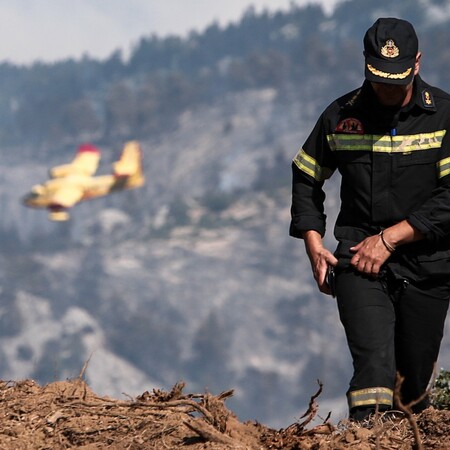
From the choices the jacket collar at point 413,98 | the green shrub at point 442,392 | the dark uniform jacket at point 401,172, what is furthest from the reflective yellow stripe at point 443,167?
the green shrub at point 442,392

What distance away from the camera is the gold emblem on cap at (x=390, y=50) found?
680 centimetres

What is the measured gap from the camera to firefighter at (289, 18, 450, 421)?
6824 mm

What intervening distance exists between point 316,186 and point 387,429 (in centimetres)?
164

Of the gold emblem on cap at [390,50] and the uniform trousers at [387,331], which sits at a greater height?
the gold emblem on cap at [390,50]

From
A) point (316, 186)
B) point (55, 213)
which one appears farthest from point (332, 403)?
point (316, 186)

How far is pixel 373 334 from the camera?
683 cm

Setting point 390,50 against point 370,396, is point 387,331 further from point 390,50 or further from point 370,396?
point 390,50

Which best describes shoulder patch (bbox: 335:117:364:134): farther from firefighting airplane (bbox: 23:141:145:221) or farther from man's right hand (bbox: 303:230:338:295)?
firefighting airplane (bbox: 23:141:145:221)

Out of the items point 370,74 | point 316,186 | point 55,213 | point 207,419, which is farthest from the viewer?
point 55,213

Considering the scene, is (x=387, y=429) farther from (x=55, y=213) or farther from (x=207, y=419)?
(x=55, y=213)

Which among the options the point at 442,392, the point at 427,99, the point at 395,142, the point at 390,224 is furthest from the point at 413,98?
the point at 442,392

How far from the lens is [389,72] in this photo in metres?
6.78

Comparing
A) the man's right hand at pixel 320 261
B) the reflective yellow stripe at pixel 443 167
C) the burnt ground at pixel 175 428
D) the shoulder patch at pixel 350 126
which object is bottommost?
the burnt ground at pixel 175 428

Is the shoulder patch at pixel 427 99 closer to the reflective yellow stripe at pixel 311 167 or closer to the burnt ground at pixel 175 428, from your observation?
the reflective yellow stripe at pixel 311 167
